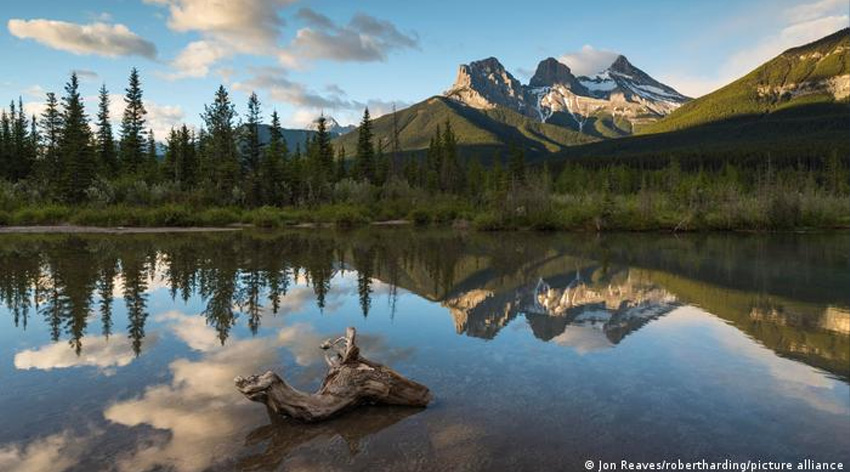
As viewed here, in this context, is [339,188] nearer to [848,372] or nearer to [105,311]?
[105,311]

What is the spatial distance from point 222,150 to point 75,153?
44.4 ft

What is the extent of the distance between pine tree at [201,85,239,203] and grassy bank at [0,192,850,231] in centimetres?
422

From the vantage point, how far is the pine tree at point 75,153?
46.6 metres

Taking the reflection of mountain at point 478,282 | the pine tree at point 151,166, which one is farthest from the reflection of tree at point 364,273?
the pine tree at point 151,166

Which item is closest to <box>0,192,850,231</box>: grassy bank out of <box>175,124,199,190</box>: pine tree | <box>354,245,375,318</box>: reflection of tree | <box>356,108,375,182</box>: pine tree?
<box>175,124,199,190</box>: pine tree

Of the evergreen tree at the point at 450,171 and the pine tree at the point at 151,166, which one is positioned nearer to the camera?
the pine tree at the point at 151,166

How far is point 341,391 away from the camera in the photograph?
7.40 m

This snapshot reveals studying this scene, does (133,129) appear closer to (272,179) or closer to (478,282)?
(272,179)

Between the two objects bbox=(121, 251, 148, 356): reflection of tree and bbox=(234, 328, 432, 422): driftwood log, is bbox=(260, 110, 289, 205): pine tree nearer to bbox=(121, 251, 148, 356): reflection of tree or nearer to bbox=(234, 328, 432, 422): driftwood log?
bbox=(121, 251, 148, 356): reflection of tree

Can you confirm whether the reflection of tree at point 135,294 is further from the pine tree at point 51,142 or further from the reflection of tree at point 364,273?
the pine tree at point 51,142

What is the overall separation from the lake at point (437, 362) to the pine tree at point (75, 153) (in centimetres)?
2875

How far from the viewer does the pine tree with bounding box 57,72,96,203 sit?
4659 centimetres

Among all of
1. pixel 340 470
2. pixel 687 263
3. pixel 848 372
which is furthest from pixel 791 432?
pixel 687 263

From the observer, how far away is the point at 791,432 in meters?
6.92
